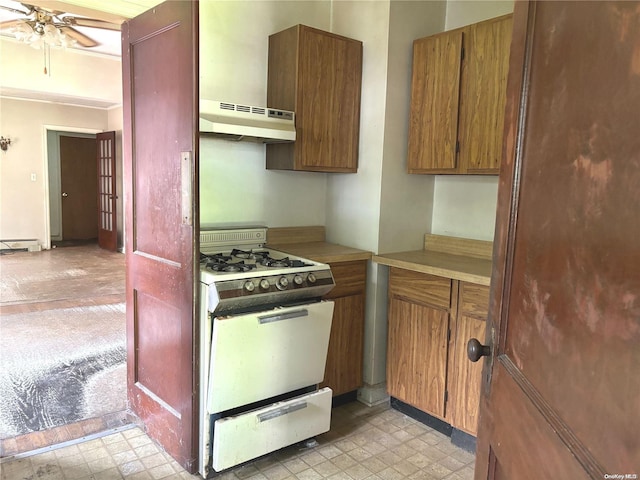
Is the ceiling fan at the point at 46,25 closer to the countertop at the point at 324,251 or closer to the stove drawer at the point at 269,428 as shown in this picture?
the countertop at the point at 324,251

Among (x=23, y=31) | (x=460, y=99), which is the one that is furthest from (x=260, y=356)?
(x=23, y=31)

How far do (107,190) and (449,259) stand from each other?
7145 millimetres

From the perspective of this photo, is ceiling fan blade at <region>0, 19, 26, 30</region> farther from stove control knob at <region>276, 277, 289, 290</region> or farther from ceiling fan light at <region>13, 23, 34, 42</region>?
stove control knob at <region>276, 277, 289, 290</region>

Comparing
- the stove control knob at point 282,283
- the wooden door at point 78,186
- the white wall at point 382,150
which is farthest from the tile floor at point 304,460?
the wooden door at point 78,186

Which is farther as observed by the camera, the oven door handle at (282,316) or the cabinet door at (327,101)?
the cabinet door at (327,101)

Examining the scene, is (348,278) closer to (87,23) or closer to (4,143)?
(87,23)

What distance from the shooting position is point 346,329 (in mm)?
2695

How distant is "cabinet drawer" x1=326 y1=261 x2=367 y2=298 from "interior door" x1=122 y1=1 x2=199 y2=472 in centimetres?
88

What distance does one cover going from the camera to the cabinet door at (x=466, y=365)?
2244 mm

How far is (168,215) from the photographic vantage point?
2096mm

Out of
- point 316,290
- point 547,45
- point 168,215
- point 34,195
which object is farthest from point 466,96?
point 34,195

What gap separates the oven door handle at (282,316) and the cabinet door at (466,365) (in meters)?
0.79

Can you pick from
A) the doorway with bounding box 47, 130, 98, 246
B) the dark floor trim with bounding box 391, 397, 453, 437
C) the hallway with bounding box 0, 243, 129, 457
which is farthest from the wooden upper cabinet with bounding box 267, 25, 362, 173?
the doorway with bounding box 47, 130, 98, 246

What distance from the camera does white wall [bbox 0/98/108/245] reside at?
24.2 ft
